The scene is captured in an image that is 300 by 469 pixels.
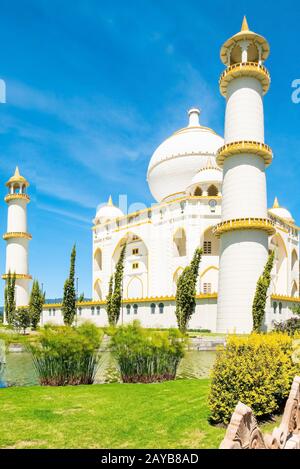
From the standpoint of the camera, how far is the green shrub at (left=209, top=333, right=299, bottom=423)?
7.01m

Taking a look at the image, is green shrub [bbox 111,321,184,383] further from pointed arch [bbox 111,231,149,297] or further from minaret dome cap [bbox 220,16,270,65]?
pointed arch [bbox 111,231,149,297]

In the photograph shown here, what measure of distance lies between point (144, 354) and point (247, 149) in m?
16.1

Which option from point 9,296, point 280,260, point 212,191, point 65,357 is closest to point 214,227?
point 212,191

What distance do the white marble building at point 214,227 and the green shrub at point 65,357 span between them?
13.5m

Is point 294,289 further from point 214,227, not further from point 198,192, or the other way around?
point 214,227

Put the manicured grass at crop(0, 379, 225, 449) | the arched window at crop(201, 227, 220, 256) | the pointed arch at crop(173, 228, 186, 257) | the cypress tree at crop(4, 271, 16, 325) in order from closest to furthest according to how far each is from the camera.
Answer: the manicured grass at crop(0, 379, 225, 449) → the arched window at crop(201, 227, 220, 256) → the pointed arch at crop(173, 228, 186, 257) → the cypress tree at crop(4, 271, 16, 325)

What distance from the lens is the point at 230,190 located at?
2416cm

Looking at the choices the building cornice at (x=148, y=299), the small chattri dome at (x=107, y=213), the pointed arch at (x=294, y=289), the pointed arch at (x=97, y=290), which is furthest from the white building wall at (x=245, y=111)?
the pointed arch at (x=97, y=290)

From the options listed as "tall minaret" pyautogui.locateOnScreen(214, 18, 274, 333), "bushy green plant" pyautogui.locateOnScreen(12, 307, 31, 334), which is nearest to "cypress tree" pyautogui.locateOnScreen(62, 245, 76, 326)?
"bushy green plant" pyautogui.locateOnScreen(12, 307, 31, 334)

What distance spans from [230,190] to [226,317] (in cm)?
770

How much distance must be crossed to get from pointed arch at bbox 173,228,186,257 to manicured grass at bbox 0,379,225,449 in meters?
26.7

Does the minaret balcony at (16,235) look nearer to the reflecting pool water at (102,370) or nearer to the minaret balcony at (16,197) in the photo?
the minaret balcony at (16,197)
